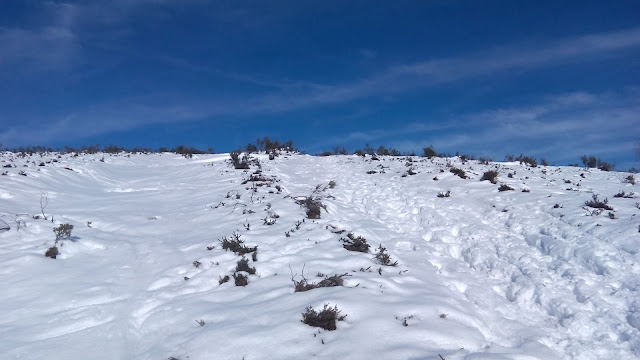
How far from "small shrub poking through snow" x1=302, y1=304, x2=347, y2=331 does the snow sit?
0.32ft

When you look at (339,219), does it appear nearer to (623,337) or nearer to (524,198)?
(524,198)

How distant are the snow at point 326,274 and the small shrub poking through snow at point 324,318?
10 cm

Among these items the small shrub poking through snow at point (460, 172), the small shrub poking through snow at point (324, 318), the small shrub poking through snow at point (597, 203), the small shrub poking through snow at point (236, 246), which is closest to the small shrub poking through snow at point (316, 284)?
the small shrub poking through snow at point (324, 318)

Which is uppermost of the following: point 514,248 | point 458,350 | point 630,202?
point 630,202

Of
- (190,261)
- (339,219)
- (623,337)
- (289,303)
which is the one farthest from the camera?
(339,219)

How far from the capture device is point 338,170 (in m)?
18.7

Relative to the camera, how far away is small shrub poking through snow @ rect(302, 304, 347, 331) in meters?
4.90

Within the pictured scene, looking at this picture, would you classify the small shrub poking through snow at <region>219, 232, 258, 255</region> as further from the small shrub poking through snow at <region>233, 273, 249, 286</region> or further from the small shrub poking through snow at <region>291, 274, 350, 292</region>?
the small shrub poking through snow at <region>291, 274, 350, 292</region>

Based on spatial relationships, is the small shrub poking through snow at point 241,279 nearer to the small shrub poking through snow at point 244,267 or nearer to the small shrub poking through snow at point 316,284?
the small shrub poking through snow at point 244,267

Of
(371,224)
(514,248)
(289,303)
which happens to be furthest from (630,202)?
(289,303)

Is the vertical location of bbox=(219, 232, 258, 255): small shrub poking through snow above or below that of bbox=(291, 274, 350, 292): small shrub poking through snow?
above

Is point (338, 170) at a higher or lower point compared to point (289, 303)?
higher

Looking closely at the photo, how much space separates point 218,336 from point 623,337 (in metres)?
4.51

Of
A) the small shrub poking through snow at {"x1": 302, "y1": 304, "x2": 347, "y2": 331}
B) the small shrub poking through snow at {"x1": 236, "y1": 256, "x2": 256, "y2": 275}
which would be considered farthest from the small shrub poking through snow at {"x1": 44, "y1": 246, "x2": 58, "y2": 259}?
the small shrub poking through snow at {"x1": 302, "y1": 304, "x2": 347, "y2": 331}
